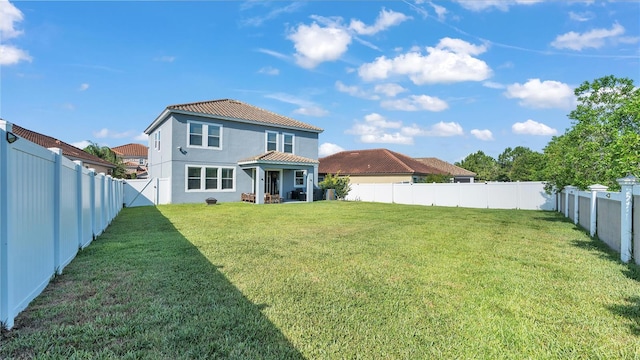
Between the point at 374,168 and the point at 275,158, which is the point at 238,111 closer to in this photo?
the point at 275,158

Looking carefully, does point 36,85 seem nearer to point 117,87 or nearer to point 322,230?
point 117,87

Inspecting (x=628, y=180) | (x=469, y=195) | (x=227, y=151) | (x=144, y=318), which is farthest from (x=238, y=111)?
(x=628, y=180)

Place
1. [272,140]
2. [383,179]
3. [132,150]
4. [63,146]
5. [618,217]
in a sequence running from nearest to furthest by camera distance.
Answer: [618,217] → [63,146] → [272,140] → [383,179] → [132,150]

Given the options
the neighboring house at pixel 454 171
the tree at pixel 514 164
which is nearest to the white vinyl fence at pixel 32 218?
the tree at pixel 514 164

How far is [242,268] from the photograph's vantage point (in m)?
5.23

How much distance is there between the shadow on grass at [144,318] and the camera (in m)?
2.64

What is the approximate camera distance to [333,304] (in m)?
3.70

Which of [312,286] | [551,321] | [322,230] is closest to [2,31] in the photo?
[322,230]

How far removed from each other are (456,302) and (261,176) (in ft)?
58.3

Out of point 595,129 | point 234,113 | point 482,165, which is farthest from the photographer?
point 482,165

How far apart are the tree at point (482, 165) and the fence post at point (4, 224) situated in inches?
2140

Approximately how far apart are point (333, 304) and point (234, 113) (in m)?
20.6

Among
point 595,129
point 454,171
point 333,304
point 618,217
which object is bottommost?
point 333,304

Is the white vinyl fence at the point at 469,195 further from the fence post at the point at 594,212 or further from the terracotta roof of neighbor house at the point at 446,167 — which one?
the terracotta roof of neighbor house at the point at 446,167
